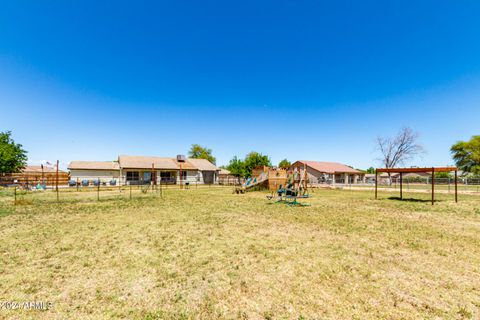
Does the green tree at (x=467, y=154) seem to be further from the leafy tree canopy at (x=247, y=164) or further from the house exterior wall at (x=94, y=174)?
the house exterior wall at (x=94, y=174)

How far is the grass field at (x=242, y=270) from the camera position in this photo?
3.53 m

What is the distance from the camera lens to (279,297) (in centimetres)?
385

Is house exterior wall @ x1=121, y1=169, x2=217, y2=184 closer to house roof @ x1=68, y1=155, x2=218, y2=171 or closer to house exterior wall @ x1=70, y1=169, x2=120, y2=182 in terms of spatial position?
house roof @ x1=68, y1=155, x2=218, y2=171

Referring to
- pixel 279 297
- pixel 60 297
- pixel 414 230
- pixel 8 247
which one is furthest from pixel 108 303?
pixel 414 230

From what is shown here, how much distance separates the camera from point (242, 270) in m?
4.93

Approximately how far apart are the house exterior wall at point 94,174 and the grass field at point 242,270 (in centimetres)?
3202

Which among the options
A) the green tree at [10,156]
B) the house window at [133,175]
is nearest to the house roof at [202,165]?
the house window at [133,175]

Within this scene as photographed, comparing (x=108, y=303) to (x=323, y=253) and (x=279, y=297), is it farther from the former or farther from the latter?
(x=323, y=253)

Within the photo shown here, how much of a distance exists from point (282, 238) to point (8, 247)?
8.21 metres

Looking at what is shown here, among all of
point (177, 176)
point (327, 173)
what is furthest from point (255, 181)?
point (327, 173)

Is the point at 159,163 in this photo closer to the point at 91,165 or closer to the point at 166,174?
the point at 166,174

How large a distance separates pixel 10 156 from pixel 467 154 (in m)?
109

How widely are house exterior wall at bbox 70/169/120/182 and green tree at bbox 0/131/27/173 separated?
30.5 feet

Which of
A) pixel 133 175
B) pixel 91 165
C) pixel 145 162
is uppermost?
pixel 145 162
